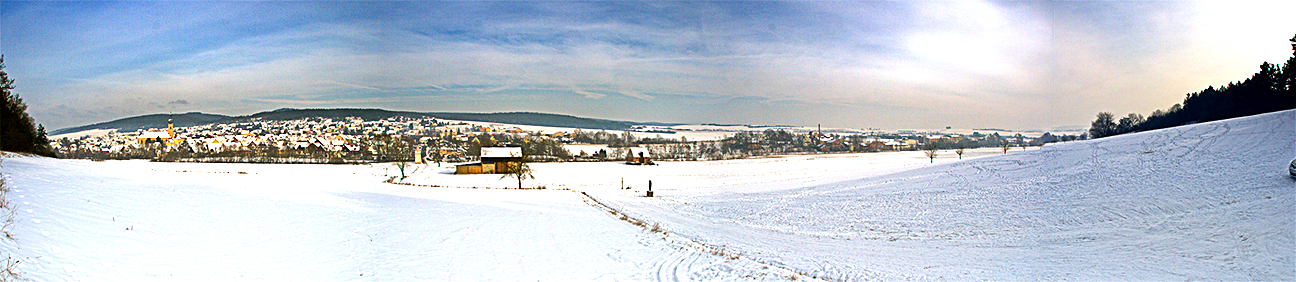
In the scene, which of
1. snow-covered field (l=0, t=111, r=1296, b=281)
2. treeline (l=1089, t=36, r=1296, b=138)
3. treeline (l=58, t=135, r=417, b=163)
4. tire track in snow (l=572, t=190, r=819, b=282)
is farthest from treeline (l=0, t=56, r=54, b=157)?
treeline (l=1089, t=36, r=1296, b=138)

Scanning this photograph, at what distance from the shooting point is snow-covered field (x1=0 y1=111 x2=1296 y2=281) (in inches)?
254

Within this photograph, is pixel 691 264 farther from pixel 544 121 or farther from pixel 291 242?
pixel 544 121

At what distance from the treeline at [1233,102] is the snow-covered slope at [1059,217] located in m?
3.22

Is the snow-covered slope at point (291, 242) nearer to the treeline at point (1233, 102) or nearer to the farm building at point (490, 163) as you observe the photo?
the treeline at point (1233, 102)

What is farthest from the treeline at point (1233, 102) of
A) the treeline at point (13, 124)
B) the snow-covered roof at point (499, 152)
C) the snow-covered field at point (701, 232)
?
the treeline at point (13, 124)

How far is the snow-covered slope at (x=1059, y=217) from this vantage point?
7688 millimetres

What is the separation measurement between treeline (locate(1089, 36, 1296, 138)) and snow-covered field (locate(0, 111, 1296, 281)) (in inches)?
216

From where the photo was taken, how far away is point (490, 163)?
39969 millimetres

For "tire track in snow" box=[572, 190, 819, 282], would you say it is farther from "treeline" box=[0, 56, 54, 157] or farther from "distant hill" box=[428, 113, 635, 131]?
"distant hill" box=[428, 113, 635, 131]

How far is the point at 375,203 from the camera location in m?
12.9

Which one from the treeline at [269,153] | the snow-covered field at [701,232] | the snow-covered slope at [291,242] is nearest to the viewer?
the snow-covered slope at [291,242]

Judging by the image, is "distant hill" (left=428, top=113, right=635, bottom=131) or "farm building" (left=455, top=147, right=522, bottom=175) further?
"distant hill" (left=428, top=113, right=635, bottom=131)

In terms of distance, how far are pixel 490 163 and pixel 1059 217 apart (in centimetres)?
3555

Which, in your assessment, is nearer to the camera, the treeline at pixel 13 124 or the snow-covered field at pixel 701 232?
the snow-covered field at pixel 701 232
